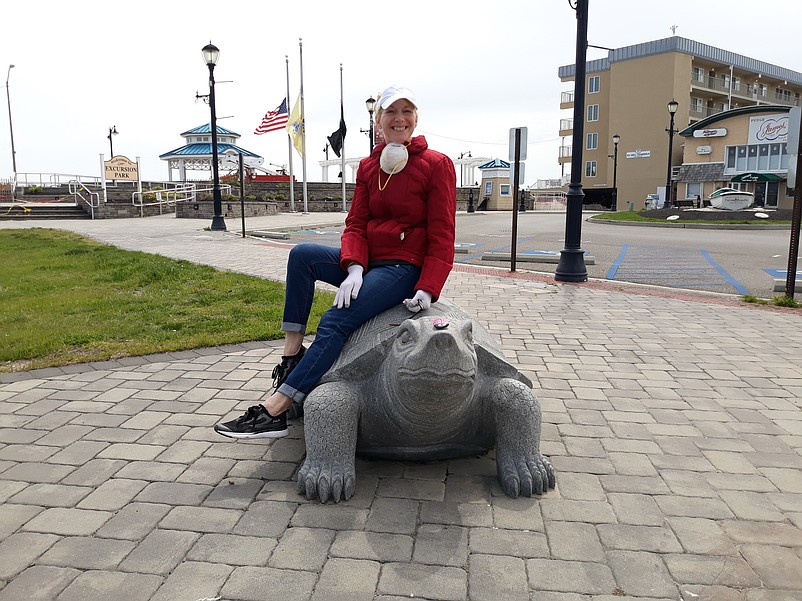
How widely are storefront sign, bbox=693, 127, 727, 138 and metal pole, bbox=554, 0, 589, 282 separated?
129 ft

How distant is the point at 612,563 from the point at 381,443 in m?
1.33

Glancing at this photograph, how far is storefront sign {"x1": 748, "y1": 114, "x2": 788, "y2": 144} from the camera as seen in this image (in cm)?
4122

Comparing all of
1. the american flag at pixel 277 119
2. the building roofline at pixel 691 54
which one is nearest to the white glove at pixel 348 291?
the american flag at pixel 277 119

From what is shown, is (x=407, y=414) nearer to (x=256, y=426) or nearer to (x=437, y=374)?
(x=437, y=374)

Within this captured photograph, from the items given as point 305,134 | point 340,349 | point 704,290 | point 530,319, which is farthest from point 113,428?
point 305,134

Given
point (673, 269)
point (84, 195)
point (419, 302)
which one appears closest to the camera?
point (419, 302)

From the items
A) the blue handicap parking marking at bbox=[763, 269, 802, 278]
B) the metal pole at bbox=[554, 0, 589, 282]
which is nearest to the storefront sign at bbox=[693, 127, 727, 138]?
the blue handicap parking marking at bbox=[763, 269, 802, 278]

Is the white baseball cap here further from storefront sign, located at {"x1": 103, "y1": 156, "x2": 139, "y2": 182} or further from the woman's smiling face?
storefront sign, located at {"x1": 103, "y1": 156, "x2": 139, "y2": 182}

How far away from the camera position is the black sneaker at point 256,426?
3.54 meters

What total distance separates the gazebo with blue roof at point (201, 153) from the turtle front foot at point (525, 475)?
41573 mm

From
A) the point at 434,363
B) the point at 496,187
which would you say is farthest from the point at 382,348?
the point at 496,187

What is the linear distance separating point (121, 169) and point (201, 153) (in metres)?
5.76

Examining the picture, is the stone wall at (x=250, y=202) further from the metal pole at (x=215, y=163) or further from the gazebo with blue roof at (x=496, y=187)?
the metal pole at (x=215, y=163)

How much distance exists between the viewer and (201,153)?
148 ft
